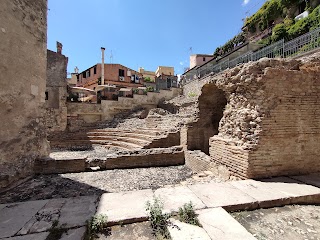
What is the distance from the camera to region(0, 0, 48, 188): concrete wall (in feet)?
14.0

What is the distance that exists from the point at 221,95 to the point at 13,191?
22.6ft

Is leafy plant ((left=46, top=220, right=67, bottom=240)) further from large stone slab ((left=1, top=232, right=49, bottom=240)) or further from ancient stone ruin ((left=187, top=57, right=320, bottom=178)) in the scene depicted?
ancient stone ruin ((left=187, top=57, right=320, bottom=178))

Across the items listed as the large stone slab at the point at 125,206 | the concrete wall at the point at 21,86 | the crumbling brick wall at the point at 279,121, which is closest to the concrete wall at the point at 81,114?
the concrete wall at the point at 21,86

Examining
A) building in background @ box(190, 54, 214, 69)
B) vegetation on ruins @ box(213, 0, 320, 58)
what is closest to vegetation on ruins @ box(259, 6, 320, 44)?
vegetation on ruins @ box(213, 0, 320, 58)

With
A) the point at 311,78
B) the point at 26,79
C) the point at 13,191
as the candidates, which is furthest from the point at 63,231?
the point at 311,78

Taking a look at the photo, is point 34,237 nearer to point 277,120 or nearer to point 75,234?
point 75,234

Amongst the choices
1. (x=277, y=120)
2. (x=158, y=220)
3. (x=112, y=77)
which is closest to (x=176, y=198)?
(x=158, y=220)

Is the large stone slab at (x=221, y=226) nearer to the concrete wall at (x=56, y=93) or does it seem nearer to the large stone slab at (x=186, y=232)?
the large stone slab at (x=186, y=232)

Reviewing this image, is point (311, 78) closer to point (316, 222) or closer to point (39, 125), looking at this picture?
point (316, 222)

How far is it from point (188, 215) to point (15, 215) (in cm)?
248

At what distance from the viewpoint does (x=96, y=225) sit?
7.20 ft

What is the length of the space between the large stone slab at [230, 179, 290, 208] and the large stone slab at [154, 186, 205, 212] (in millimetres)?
948

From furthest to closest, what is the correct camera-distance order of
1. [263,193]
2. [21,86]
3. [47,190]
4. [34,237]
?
[21,86] → [47,190] → [263,193] → [34,237]

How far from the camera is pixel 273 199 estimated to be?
2.77 m
